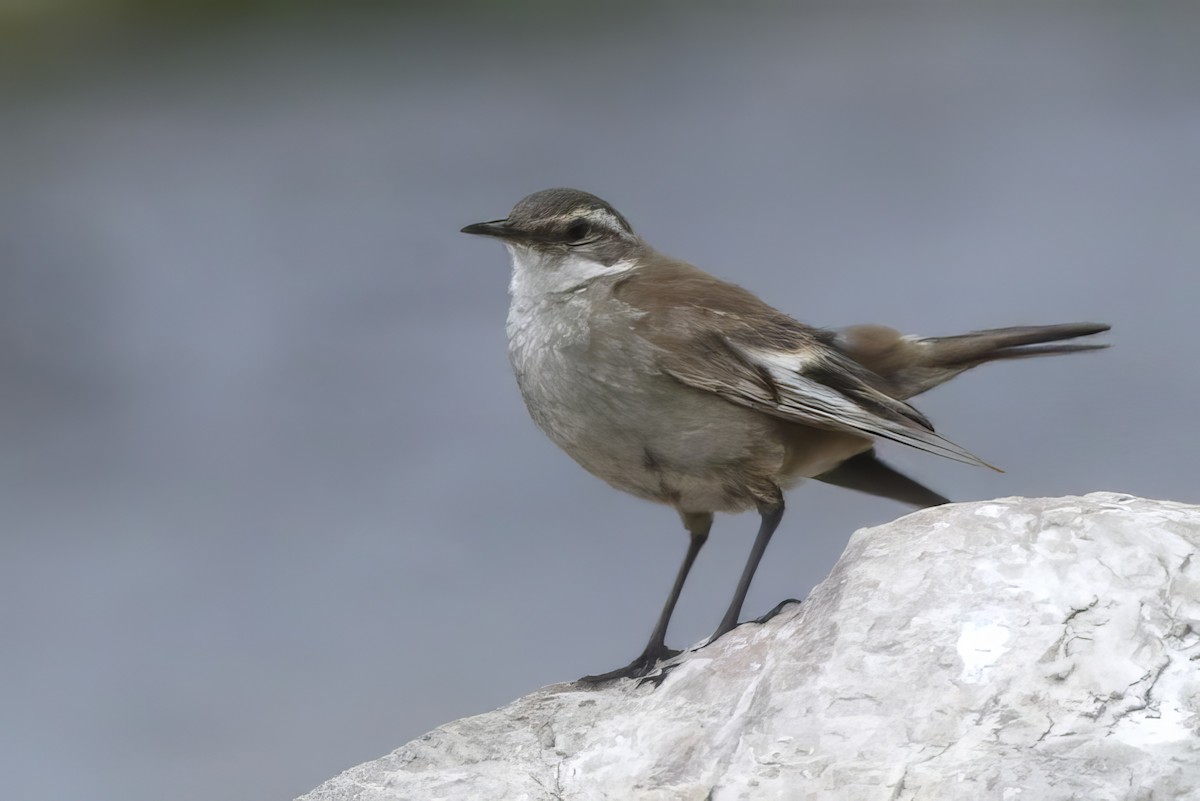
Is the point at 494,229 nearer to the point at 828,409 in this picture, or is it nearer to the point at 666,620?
the point at 828,409

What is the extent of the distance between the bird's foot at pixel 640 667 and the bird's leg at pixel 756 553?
24cm

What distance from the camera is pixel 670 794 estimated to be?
285cm

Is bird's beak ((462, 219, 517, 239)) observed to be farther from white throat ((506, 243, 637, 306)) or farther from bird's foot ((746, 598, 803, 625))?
bird's foot ((746, 598, 803, 625))

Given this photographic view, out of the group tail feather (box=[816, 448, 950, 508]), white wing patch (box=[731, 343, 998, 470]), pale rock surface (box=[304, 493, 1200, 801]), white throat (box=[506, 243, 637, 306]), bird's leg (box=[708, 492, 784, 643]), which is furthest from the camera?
tail feather (box=[816, 448, 950, 508])

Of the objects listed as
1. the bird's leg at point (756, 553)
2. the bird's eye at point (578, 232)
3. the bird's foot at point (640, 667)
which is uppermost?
the bird's eye at point (578, 232)

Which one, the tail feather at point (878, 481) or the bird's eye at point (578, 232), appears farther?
the tail feather at point (878, 481)

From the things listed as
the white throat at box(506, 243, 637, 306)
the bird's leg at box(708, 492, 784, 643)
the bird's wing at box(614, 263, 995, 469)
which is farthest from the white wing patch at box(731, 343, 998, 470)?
the white throat at box(506, 243, 637, 306)

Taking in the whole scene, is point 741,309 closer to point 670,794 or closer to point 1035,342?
point 1035,342

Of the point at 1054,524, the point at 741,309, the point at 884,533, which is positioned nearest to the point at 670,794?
the point at 884,533

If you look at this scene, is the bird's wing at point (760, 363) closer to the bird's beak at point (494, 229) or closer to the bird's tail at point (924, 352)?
the bird's tail at point (924, 352)

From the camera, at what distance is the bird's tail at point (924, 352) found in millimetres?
3643

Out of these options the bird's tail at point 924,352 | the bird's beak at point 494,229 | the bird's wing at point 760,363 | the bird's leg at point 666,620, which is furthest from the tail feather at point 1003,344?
the bird's beak at point 494,229

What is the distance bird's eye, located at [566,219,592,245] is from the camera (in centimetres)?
367

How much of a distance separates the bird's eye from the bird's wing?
0.62 feet
